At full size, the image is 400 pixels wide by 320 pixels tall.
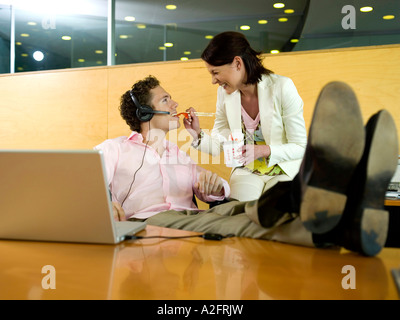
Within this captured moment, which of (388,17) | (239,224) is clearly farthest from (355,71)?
(239,224)

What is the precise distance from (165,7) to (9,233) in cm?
265

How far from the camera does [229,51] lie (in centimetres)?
210

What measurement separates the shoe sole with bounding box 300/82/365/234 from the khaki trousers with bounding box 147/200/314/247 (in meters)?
0.16

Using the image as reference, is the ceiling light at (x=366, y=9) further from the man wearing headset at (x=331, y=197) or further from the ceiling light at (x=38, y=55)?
the ceiling light at (x=38, y=55)

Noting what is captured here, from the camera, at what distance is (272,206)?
3.14ft

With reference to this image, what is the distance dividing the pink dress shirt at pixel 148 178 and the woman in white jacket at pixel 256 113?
306 mm

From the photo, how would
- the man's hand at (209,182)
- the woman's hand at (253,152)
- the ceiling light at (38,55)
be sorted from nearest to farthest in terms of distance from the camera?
the man's hand at (209,182) < the woman's hand at (253,152) < the ceiling light at (38,55)

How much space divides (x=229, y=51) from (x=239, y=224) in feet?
4.01

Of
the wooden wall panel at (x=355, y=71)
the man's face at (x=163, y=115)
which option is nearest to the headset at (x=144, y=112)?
the man's face at (x=163, y=115)

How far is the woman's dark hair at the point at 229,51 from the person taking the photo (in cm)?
210

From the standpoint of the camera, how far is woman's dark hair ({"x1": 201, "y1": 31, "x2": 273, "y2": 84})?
2.10m

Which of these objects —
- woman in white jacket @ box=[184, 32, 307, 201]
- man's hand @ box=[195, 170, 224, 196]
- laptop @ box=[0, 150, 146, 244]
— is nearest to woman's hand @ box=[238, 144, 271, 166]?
woman in white jacket @ box=[184, 32, 307, 201]
